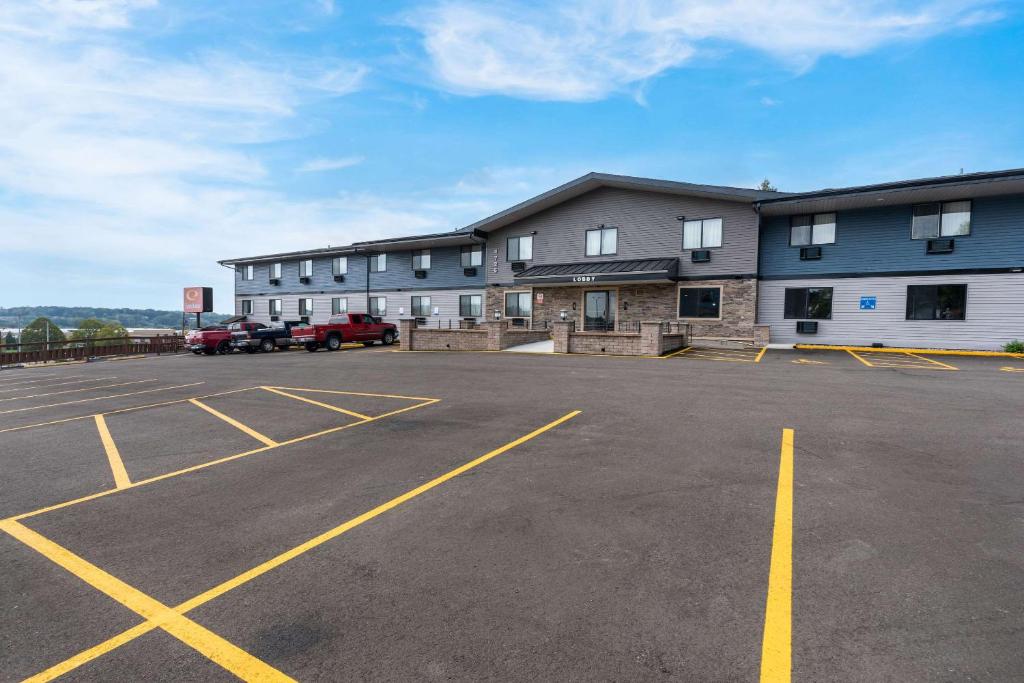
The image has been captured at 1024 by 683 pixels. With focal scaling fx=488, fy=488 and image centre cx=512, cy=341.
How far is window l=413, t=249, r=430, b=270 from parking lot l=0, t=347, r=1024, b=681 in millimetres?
26064

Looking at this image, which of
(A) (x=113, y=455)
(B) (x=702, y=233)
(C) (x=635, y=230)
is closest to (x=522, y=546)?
(A) (x=113, y=455)

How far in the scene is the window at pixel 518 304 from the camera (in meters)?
28.5

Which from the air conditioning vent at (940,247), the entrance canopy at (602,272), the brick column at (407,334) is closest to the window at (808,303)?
the air conditioning vent at (940,247)

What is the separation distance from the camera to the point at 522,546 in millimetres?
3766

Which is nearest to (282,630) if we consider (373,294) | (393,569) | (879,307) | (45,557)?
(393,569)

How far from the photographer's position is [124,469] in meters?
5.98

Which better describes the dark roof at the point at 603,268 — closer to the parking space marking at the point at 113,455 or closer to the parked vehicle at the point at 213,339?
the parked vehicle at the point at 213,339

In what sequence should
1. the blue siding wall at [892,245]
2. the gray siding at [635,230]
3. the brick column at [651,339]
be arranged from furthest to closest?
the gray siding at [635,230], the blue siding wall at [892,245], the brick column at [651,339]

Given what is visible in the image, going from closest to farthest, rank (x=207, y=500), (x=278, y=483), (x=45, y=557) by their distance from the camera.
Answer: (x=45, y=557), (x=207, y=500), (x=278, y=483)

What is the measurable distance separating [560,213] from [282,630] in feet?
86.6

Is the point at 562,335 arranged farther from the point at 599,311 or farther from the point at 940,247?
the point at 940,247

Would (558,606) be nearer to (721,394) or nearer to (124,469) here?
(124,469)

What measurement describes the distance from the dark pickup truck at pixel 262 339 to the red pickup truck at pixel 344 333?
176cm

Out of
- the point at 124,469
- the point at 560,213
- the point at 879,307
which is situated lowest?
the point at 124,469
